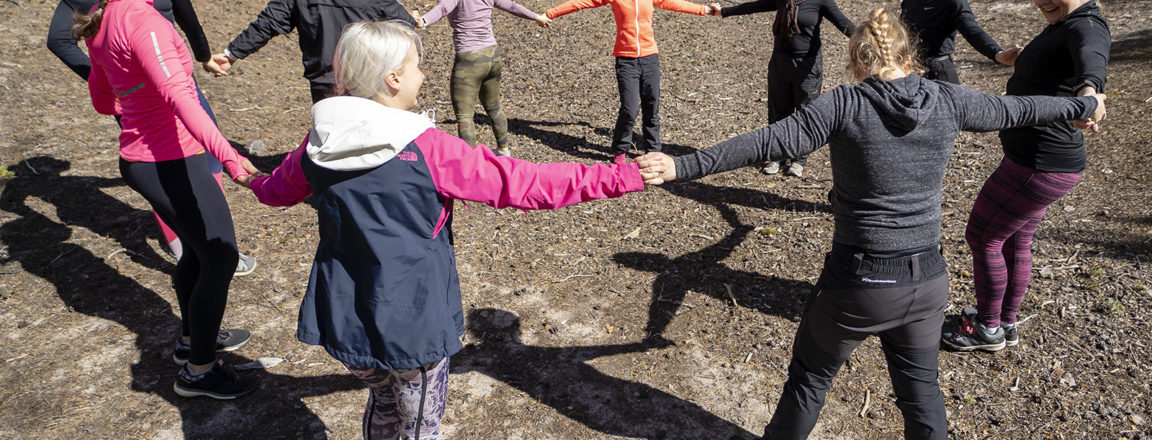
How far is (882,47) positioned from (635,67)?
4.38 metres

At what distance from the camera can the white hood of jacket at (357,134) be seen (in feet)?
7.38

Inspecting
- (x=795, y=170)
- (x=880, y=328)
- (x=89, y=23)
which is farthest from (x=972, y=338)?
(x=89, y=23)

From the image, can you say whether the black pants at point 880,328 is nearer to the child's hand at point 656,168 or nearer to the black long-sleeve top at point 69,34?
the child's hand at point 656,168

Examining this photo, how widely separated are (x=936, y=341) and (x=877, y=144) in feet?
2.86

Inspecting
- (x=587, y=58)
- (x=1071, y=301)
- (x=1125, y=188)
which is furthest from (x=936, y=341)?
(x=587, y=58)

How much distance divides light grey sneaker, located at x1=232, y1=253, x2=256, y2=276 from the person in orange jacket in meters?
3.61

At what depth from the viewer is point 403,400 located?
8.73 feet

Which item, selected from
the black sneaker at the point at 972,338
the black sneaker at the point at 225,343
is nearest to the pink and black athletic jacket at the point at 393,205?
the black sneaker at the point at 225,343

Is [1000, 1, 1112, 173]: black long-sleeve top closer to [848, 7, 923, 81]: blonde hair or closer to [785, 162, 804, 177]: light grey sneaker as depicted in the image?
[848, 7, 923, 81]: blonde hair

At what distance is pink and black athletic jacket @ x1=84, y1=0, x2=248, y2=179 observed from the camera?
3104 millimetres

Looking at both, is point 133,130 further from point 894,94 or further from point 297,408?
point 894,94

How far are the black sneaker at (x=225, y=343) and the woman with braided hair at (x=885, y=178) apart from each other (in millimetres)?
3080

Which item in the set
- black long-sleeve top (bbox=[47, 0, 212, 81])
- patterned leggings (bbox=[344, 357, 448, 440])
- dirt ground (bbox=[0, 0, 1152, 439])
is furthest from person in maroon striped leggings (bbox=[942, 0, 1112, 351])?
black long-sleeve top (bbox=[47, 0, 212, 81])

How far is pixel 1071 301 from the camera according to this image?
4512mm
